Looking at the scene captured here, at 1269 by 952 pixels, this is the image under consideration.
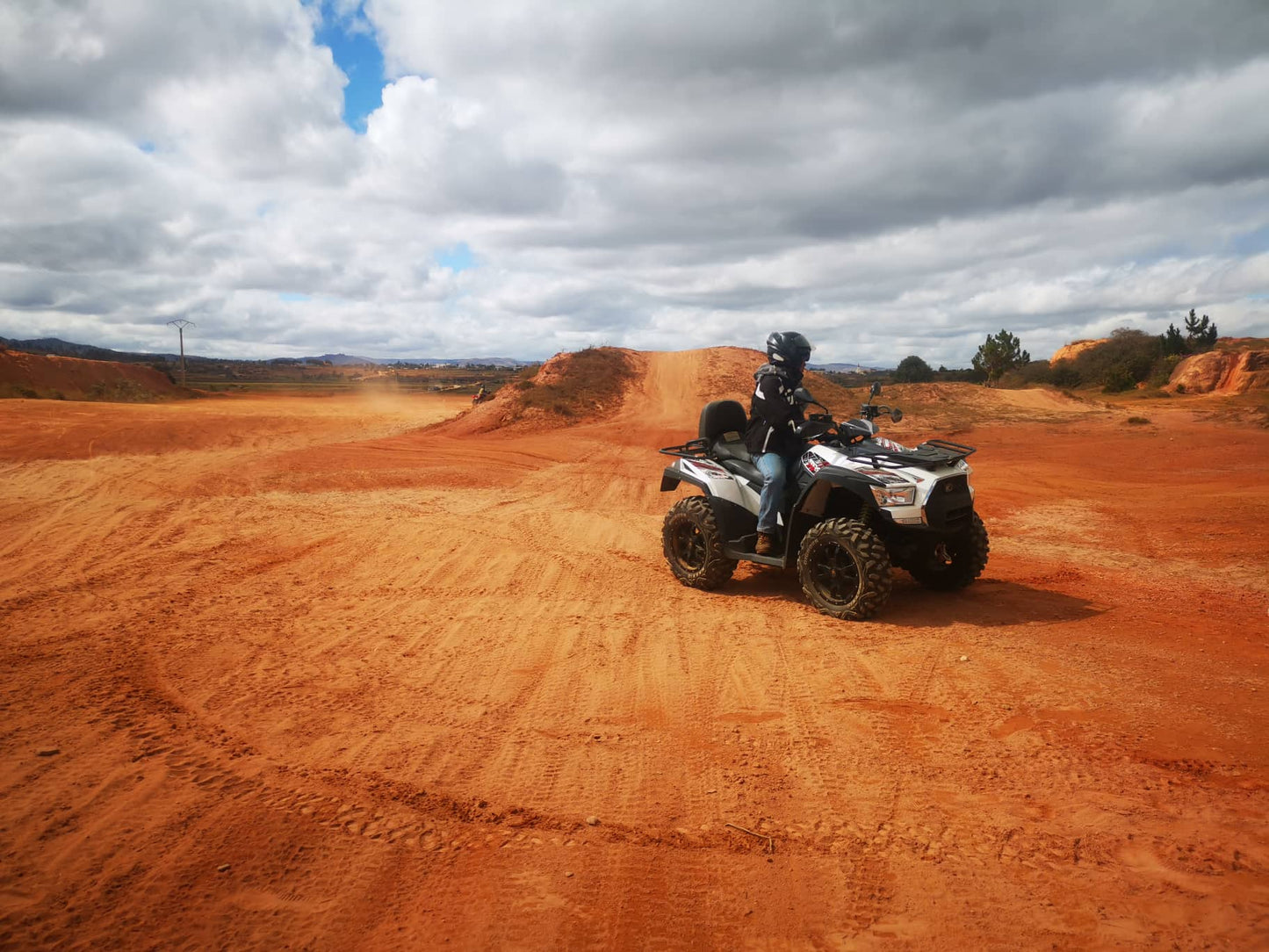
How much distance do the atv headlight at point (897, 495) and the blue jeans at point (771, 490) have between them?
949mm

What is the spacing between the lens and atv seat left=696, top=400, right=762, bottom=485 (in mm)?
7371

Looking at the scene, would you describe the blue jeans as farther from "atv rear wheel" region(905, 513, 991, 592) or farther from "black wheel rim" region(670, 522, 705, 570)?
"atv rear wheel" region(905, 513, 991, 592)

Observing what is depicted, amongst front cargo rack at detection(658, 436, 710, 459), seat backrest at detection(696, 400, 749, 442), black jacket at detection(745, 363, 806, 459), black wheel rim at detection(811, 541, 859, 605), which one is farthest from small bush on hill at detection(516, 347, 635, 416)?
black wheel rim at detection(811, 541, 859, 605)

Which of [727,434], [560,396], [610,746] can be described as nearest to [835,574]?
[727,434]

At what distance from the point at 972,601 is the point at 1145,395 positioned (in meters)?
36.1

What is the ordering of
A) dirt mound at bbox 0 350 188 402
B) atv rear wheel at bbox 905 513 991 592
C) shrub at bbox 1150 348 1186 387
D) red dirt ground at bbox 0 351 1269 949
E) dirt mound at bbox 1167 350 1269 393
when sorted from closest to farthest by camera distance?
red dirt ground at bbox 0 351 1269 949, atv rear wheel at bbox 905 513 991 592, dirt mound at bbox 1167 350 1269 393, dirt mound at bbox 0 350 188 402, shrub at bbox 1150 348 1186 387

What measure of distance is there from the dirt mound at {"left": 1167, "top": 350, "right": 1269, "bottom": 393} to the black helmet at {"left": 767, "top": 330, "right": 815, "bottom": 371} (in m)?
37.1

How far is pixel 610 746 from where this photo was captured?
13.5 ft

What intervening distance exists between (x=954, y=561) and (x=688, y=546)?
2.47 metres

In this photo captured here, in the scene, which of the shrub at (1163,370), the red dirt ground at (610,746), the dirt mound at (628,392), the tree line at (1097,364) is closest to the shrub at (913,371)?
the tree line at (1097,364)

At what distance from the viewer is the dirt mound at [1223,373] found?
34656 mm

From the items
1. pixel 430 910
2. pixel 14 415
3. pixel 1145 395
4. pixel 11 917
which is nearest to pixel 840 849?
pixel 430 910

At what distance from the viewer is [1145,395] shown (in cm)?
3544

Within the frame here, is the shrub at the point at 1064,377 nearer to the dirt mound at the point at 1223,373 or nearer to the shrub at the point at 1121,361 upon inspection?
the shrub at the point at 1121,361
